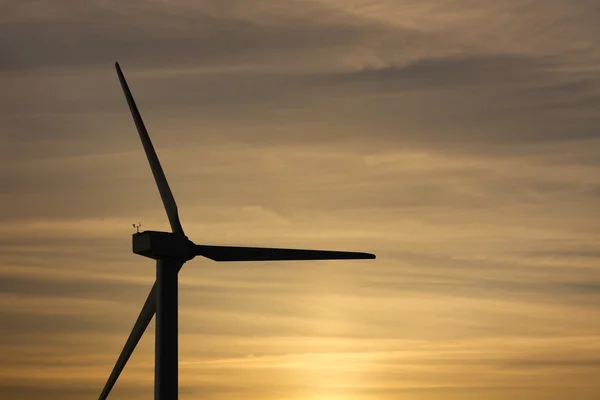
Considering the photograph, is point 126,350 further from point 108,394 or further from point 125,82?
point 125,82

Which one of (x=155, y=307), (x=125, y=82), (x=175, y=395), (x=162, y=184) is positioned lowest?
(x=175, y=395)

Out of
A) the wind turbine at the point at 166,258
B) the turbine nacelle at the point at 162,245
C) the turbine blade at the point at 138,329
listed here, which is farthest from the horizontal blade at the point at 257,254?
the turbine blade at the point at 138,329

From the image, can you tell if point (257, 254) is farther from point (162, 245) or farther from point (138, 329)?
point (138, 329)

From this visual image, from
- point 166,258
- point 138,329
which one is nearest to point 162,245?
point 166,258

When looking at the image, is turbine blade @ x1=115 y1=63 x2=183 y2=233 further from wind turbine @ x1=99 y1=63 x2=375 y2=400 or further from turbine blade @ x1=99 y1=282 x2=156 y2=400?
turbine blade @ x1=99 y1=282 x2=156 y2=400

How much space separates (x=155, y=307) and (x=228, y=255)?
828 centimetres

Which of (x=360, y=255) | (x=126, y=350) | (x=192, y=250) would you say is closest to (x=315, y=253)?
(x=360, y=255)

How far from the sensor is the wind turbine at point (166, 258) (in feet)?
333

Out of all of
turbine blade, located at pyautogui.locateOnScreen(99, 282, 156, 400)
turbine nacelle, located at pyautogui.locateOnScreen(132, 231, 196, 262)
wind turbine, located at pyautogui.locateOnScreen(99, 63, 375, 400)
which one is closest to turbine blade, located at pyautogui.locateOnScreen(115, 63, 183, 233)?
wind turbine, located at pyautogui.locateOnScreen(99, 63, 375, 400)

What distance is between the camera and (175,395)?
10188 centimetres

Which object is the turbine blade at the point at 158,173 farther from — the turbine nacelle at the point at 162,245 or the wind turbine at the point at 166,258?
the turbine nacelle at the point at 162,245

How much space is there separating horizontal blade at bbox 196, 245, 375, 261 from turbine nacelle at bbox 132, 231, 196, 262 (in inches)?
88.1

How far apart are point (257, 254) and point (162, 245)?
10203mm

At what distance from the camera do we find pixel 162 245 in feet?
341
